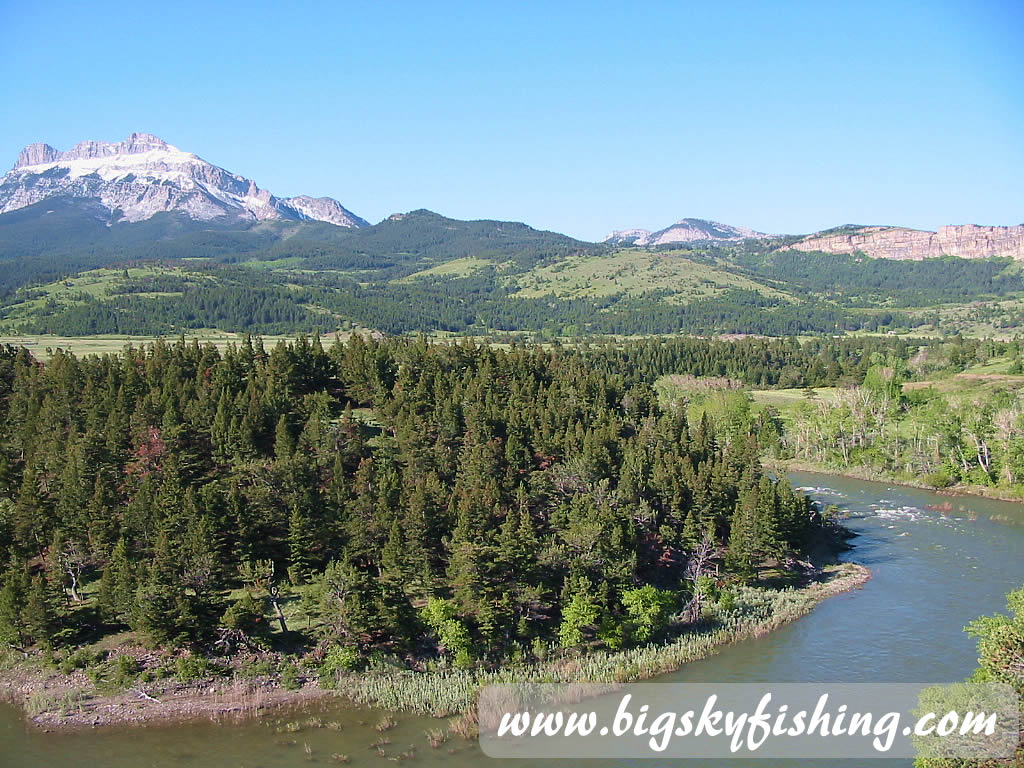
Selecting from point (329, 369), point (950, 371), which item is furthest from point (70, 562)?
point (950, 371)

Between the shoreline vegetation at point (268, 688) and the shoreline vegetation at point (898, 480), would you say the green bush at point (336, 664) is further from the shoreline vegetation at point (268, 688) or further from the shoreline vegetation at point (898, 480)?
the shoreline vegetation at point (898, 480)

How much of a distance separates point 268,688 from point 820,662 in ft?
98.8

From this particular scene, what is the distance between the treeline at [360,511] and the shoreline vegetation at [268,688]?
5.31 feet

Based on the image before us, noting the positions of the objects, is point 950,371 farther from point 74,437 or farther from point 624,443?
point 74,437

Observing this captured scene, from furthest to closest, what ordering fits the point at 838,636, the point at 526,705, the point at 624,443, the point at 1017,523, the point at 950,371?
the point at 950,371, the point at 1017,523, the point at 624,443, the point at 838,636, the point at 526,705

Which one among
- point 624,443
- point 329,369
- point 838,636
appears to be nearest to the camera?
point 838,636

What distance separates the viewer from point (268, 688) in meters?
44.1

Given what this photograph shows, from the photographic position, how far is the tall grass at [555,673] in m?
42.7

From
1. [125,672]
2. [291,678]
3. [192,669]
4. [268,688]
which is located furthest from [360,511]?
[125,672]

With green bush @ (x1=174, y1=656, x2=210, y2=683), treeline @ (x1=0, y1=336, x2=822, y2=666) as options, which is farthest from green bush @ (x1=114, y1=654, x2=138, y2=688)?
green bush @ (x1=174, y1=656, x2=210, y2=683)

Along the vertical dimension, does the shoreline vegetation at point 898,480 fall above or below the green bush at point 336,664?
above

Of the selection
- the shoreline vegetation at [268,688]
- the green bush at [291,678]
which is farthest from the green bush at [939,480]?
the green bush at [291,678]

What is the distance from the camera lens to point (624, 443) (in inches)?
2881

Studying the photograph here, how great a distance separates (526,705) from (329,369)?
2127 inches
